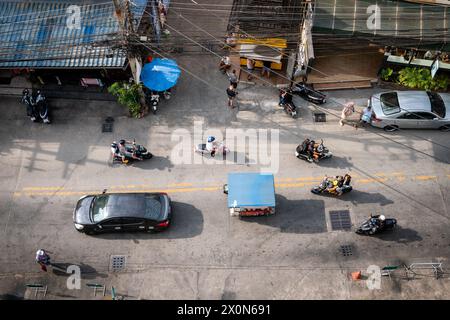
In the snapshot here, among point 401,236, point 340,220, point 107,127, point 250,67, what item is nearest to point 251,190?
point 340,220

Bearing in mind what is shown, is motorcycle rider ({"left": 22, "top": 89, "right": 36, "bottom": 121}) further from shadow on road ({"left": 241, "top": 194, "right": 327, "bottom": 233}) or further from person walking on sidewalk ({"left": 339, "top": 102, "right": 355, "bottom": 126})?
person walking on sidewalk ({"left": 339, "top": 102, "right": 355, "bottom": 126})

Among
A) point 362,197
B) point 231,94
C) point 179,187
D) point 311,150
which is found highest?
point 231,94

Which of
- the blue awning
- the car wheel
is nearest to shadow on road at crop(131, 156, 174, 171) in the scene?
the blue awning

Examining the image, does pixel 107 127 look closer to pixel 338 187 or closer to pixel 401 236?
pixel 338 187

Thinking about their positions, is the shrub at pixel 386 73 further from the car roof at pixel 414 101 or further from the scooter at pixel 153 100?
the scooter at pixel 153 100

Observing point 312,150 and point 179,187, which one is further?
point 312,150

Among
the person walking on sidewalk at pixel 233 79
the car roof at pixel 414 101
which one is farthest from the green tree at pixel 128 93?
the car roof at pixel 414 101
